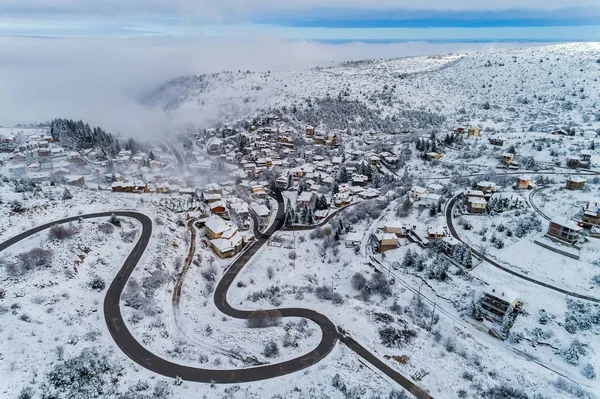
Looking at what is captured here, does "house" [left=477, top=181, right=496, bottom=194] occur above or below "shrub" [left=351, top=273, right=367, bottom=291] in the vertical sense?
above

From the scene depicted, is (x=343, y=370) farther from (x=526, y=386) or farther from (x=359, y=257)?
(x=359, y=257)

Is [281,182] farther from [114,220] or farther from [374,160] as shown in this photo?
[114,220]

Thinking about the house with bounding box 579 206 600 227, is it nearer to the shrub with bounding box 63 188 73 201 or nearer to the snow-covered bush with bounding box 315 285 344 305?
the snow-covered bush with bounding box 315 285 344 305

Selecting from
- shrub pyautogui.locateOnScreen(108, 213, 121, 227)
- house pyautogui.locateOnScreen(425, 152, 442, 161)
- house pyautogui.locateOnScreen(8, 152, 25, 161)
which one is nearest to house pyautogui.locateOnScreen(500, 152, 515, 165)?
house pyautogui.locateOnScreen(425, 152, 442, 161)

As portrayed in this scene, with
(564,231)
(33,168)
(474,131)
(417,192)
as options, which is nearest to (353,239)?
(417,192)

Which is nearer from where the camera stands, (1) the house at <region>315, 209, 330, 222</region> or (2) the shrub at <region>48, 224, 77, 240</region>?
(2) the shrub at <region>48, 224, 77, 240</region>

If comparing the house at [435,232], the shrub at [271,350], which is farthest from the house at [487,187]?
the shrub at [271,350]

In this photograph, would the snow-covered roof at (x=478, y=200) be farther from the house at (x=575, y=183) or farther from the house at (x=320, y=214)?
the house at (x=320, y=214)
